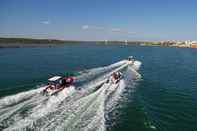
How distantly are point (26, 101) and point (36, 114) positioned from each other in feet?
14.0

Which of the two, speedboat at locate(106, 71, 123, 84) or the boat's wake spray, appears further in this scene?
speedboat at locate(106, 71, 123, 84)

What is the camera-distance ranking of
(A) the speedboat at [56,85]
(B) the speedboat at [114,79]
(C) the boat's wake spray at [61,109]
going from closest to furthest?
(C) the boat's wake spray at [61,109]
(A) the speedboat at [56,85]
(B) the speedboat at [114,79]

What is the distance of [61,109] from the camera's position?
86.2 feet

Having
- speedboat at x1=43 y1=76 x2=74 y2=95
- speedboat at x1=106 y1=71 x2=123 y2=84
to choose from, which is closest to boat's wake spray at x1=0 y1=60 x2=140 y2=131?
speedboat at x1=43 y1=76 x2=74 y2=95

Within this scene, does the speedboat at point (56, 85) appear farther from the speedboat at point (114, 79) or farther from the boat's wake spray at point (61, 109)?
the speedboat at point (114, 79)

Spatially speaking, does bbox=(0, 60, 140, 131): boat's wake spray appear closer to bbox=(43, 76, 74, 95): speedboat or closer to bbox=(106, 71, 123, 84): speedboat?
bbox=(43, 76, 74, 95): speedboat

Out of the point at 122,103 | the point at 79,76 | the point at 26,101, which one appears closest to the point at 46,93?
the point at 26,101

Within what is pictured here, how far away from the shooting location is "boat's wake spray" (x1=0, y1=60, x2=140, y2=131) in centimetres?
2192

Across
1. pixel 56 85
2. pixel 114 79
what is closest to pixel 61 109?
pixel 56 85

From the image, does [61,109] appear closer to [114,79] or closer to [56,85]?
[56,85]

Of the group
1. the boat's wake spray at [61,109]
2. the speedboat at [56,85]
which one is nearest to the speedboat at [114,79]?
the boat's wake spray at [61,109]

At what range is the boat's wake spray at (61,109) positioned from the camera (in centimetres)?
2192

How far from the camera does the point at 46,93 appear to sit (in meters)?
31.2

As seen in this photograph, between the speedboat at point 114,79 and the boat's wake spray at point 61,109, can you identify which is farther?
the speedboat at point 114,79
